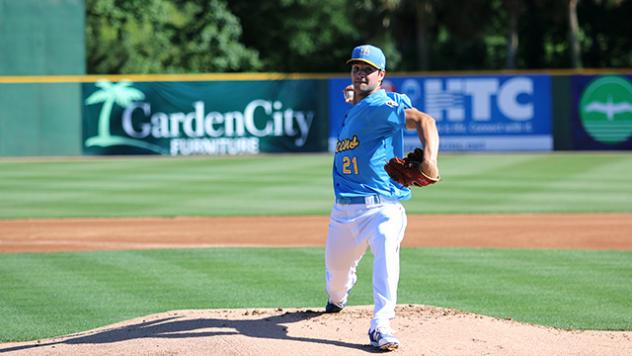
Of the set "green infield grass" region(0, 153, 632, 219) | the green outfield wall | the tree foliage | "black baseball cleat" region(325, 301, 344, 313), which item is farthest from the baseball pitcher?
the tree foliage

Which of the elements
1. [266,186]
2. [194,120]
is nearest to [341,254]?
[266,186]

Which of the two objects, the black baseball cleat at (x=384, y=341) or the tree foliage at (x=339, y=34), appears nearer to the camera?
the black baseball cleat at (x=384, y=341)

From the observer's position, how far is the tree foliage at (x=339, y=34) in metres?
38.1

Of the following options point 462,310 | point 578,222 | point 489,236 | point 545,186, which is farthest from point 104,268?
point 545,186

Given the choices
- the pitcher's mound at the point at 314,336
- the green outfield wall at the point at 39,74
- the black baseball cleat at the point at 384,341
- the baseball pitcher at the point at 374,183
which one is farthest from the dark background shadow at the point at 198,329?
the green outfield wall at the point at 39,74

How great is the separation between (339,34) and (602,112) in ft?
66.0

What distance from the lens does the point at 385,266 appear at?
6133 mm

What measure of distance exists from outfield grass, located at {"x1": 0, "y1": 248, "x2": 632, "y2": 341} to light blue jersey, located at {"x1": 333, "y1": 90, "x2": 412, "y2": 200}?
6.03 ft

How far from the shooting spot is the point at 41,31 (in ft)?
A: 89.9

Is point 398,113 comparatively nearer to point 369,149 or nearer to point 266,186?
point 369,149

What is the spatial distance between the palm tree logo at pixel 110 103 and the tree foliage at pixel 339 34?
1105cm

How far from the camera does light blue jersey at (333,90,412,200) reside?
6215 millimetres

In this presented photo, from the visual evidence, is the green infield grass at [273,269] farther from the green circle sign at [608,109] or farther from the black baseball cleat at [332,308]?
the green circle sign at [608,109]

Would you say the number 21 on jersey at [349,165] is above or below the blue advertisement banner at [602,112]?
below
